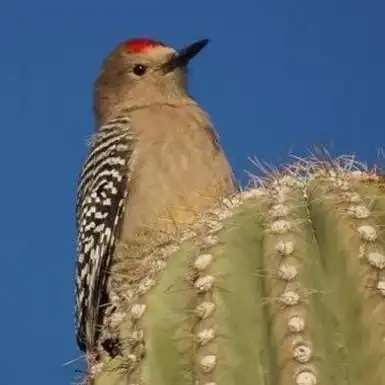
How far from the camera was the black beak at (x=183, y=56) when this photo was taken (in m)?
5.39

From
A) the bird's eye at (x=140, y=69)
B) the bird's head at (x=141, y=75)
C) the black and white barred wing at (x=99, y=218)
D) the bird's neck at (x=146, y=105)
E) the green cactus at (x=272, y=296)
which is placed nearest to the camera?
the green cactus at (x=272, y=296)

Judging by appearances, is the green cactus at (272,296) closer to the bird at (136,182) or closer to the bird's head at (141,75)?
the bird at (136,182)

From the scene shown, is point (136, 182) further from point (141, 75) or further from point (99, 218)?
point (141, 75)

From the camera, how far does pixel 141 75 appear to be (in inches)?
220

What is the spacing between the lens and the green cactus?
2.18 meters

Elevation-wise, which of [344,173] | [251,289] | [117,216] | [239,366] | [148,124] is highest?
[148,124]

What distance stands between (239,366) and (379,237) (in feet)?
1.37

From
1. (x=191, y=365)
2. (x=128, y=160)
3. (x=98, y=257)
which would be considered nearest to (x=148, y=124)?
(x=128, y=160)

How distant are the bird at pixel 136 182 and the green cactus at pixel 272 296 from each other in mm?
1435

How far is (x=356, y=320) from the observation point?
220 centimetres

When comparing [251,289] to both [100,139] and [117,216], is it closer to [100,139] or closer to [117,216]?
[117,216]

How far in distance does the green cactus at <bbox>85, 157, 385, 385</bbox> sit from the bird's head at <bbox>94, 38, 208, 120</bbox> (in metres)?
2.74

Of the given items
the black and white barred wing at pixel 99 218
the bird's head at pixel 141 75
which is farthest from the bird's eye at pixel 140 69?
the black and white barred wing at pixel 99 218

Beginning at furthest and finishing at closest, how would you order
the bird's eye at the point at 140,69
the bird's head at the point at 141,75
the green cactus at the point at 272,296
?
the bird's eye at the point at 140,69 < the bird's head at the point at 141,75 < the green cactus at the point at 272,296
